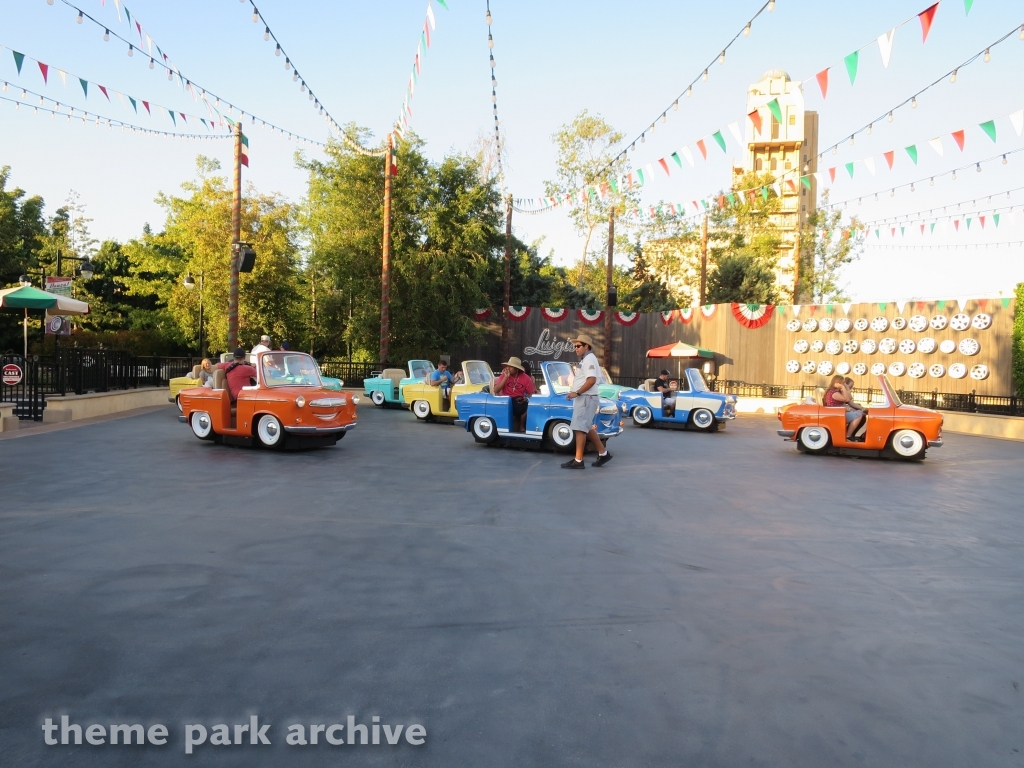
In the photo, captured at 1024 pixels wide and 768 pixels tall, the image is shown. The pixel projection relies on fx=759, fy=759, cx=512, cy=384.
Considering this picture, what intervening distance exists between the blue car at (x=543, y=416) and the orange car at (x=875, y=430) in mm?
3417

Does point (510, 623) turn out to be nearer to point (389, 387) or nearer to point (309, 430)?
point (309, 430)

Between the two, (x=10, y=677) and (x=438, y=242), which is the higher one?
(x=438, y=242)

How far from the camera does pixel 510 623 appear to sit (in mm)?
4227

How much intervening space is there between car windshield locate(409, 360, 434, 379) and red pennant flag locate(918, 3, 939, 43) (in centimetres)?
1432

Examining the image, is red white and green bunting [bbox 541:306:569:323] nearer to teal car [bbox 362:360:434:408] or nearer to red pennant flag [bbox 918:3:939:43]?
teal car [bbox 362:360:434:408]

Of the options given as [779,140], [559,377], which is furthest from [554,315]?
[779,140]

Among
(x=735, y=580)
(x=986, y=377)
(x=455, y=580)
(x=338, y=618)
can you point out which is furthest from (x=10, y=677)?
(x=986, y=377)

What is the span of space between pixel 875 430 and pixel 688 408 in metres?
5.54

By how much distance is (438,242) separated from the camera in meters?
30.9

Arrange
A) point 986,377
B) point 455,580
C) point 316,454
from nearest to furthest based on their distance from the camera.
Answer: point 455,580
point 316,454
point 986,377

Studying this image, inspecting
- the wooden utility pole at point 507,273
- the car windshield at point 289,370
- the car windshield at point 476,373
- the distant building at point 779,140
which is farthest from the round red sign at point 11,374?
the distant building at point 779,140

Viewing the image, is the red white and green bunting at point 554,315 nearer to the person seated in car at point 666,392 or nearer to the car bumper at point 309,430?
the person seated in car at point 666,392

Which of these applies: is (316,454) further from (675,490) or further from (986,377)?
(986,377)

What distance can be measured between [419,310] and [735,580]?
26.2 m
